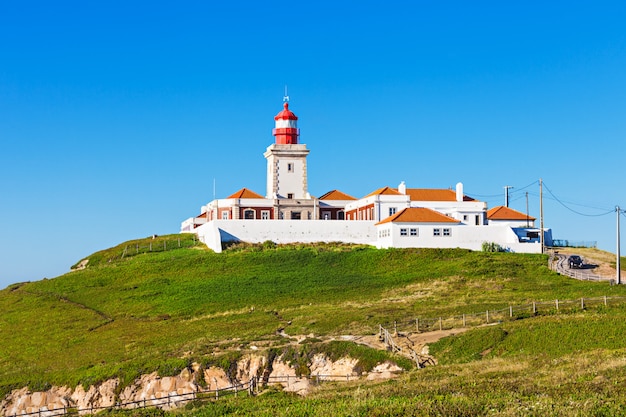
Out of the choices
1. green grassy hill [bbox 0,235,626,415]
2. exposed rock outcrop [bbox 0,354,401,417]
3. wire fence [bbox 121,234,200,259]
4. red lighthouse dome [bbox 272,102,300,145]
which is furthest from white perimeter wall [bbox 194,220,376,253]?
Result: exposed rock outcrop [bbox 0,354,401,417]

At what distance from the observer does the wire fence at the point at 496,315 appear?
46156 mm

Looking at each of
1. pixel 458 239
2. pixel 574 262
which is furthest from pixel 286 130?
pixel 574 262

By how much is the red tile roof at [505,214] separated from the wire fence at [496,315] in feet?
121

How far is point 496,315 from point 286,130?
47896 mm

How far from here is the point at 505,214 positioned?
87.2 metres

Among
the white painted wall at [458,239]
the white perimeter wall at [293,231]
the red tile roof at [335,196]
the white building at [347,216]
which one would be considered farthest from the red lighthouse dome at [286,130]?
the white painted wall at [458,239]

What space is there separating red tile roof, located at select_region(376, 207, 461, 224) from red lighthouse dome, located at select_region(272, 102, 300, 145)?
57.0 feet

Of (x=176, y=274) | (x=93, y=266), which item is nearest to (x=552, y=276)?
(x=176, y=274)

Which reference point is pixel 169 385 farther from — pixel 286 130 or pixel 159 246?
pixel 286 130

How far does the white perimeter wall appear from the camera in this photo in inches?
3159

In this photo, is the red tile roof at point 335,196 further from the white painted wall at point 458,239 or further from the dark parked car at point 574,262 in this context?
the dark parked car at point 574,262

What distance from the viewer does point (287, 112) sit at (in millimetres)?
92250

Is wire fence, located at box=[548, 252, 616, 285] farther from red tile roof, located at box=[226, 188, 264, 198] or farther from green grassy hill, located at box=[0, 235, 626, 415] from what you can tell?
red tile roof, located at box=[226, 188, 264, 198]

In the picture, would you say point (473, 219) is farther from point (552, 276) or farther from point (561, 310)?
point (561, 310)
